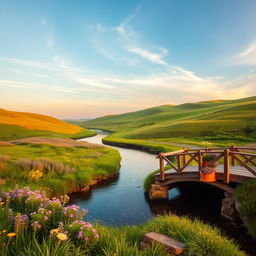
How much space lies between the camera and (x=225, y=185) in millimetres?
14820

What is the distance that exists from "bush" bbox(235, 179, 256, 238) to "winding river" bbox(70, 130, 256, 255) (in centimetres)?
83

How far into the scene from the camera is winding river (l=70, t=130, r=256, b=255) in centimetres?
1476

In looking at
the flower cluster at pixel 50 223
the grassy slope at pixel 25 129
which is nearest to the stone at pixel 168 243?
the flower cluster at pixel 50 223

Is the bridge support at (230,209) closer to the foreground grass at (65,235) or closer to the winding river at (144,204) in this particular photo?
the winding river at (144,204)

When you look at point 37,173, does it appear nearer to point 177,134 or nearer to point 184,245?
point 184,245

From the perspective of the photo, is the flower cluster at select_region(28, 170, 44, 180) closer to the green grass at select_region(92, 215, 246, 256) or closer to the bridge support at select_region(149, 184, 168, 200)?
the bridge support at select_region(149, 184, 168, 200)

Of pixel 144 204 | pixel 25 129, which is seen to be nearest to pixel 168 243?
pixel 144 204

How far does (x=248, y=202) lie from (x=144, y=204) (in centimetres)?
822

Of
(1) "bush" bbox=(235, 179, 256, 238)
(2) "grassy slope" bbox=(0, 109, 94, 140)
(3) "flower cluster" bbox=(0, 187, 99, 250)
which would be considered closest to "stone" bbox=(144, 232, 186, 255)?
(3) "flower cluster" bbox=(0, 187, 99, 250)

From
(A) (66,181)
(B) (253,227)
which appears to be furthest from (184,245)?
(A) (66,181)

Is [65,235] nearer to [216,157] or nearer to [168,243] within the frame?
[168,243]

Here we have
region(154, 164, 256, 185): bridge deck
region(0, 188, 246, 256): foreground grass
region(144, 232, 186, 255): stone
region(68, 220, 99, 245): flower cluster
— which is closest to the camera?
region(0, 188, 246, 256): foreground grass

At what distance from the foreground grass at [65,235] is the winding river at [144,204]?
4366 mm

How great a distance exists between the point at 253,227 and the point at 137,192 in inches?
440
